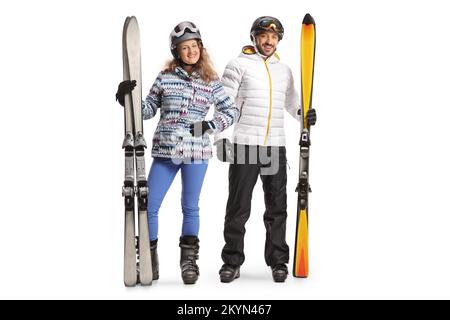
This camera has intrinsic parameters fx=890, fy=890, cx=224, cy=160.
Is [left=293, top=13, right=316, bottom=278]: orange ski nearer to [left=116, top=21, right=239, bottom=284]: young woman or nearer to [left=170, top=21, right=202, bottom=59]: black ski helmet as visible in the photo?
[left=116, top=21, right=239, bottom=284]: young woman

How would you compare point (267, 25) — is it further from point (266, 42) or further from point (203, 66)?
point (203, 66)

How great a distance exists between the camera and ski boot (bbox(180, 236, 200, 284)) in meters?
6.38

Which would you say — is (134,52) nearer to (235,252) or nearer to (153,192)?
(153,192)

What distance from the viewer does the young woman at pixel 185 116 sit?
6293 millimetres

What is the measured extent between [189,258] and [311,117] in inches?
53.7

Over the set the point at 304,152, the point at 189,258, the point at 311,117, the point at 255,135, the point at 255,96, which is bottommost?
the point at 189,258

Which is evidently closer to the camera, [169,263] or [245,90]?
[245,90]

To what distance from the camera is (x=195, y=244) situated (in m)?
6.51

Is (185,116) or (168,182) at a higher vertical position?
(185,116)

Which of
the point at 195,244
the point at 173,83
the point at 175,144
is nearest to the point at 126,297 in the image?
the point at 195,244

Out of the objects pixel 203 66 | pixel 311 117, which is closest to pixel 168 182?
pixel 203 66

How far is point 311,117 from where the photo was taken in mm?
6535

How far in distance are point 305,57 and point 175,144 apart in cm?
117

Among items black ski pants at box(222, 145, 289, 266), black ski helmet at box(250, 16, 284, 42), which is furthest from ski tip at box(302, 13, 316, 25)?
black ski pants at box(222, 145, 289, 266)
